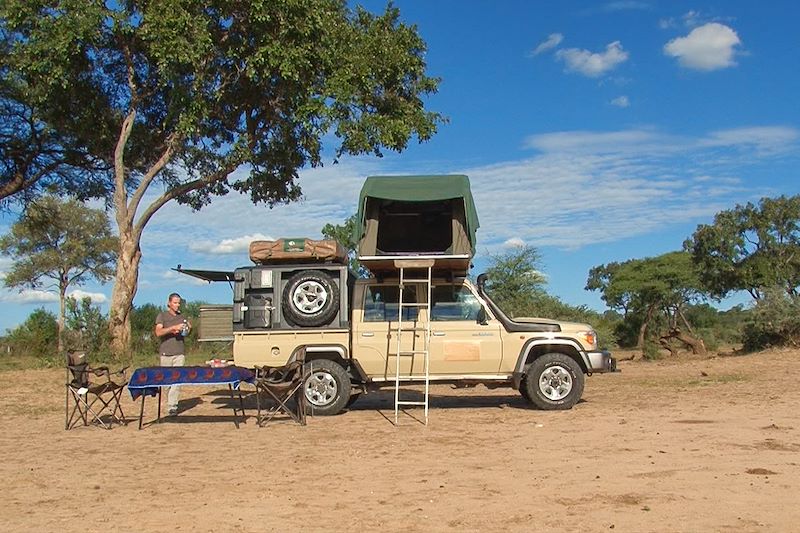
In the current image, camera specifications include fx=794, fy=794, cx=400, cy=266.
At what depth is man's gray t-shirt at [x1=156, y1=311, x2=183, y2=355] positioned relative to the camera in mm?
10867

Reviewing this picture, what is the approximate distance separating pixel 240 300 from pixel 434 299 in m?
2.71

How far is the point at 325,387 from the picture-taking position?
10945 mm

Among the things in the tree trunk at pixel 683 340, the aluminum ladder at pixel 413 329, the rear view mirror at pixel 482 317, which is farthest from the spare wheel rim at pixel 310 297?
the tree trunk at pixel 683 340

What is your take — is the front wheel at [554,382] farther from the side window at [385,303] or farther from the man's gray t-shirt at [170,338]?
the man's gray t-shirt at [170,338]

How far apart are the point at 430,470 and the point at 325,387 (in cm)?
411

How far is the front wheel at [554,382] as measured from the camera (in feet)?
35.7

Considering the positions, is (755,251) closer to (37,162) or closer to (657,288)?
(657,288)

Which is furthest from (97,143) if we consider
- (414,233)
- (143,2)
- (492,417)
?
(492,417)

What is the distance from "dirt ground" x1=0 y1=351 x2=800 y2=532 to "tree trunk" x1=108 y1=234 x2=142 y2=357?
326 inches

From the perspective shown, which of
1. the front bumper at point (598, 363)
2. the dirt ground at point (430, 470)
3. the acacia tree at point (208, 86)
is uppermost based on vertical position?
the acacia tree at point (208, 86)

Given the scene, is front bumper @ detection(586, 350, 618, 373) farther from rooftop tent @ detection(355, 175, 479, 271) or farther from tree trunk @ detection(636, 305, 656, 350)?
tree trunk @ detection(636, 305, 656, 350)

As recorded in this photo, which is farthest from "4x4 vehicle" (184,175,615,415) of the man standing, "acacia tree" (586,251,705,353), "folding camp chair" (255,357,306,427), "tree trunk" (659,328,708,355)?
"acacia tree" (586,251,705,353)

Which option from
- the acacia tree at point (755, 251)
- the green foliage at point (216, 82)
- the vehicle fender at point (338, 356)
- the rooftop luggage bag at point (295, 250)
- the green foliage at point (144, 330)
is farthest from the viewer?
the acacia tree at point (755, 251)

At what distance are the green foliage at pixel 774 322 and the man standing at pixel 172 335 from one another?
1586cm
